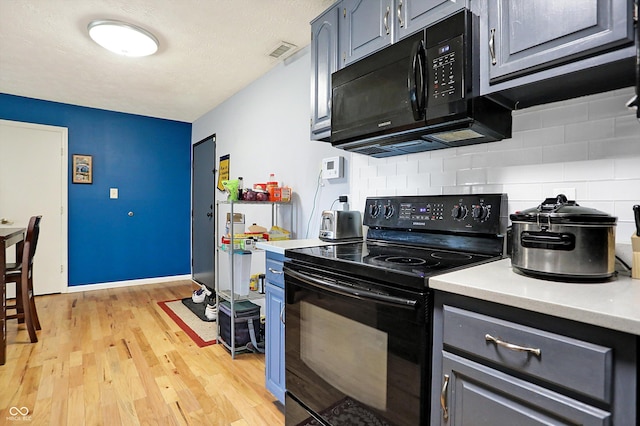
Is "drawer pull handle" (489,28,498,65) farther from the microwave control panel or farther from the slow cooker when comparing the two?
the slow cooker

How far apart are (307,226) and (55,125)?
3724mm

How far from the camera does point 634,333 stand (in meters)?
0.67

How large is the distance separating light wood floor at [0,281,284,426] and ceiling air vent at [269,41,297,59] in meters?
2.44

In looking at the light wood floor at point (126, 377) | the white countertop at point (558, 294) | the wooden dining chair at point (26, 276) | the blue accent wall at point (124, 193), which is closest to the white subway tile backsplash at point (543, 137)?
the white countertop at point (558, 294)

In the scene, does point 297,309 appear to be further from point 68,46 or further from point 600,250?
point 68,46

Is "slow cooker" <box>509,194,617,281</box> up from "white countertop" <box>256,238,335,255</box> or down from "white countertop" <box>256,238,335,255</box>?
up

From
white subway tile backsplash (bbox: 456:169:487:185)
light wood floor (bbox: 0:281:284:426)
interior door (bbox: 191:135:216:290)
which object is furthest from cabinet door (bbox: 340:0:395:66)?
interior door (bbox: 191:135:216:290)

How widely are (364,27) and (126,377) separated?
2568 mm

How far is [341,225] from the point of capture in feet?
6.34

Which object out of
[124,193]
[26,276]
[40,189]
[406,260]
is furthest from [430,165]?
Answer: [40,189]

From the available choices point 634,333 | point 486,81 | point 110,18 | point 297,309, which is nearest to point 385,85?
point 486,81

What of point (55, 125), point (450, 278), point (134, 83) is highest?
point (134, 83)

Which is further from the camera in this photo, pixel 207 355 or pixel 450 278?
pixel 207 355

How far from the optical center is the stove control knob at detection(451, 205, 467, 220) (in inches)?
59.3
